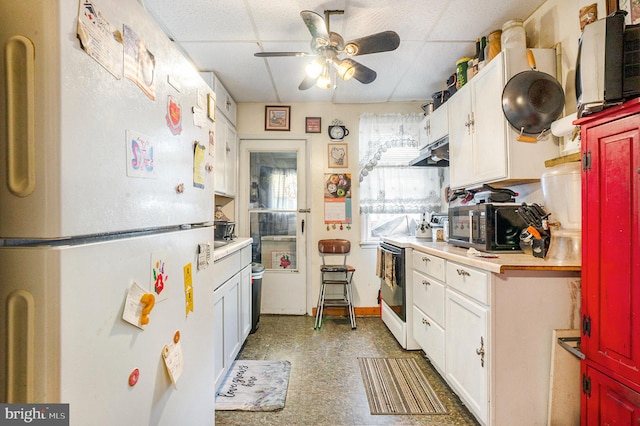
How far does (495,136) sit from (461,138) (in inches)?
16.9

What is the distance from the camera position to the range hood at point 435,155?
9.31 feet

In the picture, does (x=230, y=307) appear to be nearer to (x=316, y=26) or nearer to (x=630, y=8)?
(x=316, y=26)

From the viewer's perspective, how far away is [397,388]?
6.79 feet

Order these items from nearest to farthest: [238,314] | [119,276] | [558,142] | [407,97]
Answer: [119,276], [558,142], [238,314], [407,97]

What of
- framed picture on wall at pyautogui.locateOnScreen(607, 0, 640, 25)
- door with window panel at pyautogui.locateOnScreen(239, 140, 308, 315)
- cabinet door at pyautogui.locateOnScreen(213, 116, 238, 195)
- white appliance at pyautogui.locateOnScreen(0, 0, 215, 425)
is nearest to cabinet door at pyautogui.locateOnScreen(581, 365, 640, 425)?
framed picture on wall at pyautogui.locateOnScreen(607, 0, 640, 25)

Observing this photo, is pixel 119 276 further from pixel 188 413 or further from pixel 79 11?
pixel 188 413

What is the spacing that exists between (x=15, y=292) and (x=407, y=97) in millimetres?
3549

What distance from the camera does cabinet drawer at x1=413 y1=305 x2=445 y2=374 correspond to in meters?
2.06

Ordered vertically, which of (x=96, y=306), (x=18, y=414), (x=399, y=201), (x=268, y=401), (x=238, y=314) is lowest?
(x=268, y=401)

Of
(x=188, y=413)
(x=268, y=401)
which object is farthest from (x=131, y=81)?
(x=268, y=401)

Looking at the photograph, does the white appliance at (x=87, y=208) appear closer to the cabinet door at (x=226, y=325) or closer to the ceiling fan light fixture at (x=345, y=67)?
the cabinet door at (x=226, y=325)

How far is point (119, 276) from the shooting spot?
0.70 m

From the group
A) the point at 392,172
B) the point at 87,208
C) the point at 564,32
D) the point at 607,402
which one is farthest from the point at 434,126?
the point at 87,208

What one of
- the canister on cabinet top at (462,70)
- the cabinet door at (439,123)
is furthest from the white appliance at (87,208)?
the cabinet door at (439,123)
